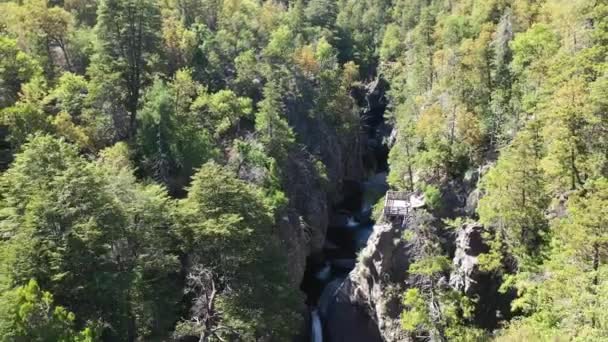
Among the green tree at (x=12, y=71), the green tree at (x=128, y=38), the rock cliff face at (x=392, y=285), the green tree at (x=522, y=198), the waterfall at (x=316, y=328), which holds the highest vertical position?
the green tree at (x=128, y=38)

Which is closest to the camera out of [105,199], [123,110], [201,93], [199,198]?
[105,199]

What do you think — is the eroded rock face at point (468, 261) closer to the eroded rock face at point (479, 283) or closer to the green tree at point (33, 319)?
the eroded rock face at point (479, 283)

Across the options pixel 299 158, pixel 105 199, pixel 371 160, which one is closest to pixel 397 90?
pixel 371 160

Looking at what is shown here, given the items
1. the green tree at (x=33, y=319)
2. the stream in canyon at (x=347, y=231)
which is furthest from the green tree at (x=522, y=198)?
the green tree at (x=33, y=319)

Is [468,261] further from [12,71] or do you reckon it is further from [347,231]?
[12,71]

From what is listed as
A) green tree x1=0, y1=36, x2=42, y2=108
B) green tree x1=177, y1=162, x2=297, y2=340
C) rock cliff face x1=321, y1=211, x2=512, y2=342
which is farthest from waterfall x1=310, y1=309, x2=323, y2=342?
green tree x1=0, y1=36, x2=42, y2=108

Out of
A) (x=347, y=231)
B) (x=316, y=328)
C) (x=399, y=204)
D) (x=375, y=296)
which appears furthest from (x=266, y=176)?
(x=347, y=231)

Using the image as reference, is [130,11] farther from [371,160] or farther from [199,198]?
[371,160]

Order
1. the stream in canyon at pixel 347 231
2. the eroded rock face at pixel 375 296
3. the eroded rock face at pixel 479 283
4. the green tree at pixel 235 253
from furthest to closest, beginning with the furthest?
1. the stream in canyon at pixel 347 231
2. the eroded rock face at pixel 375 296
3. the eroded rock face at pixel 479 283
4. the green tree at pixel 235 253
